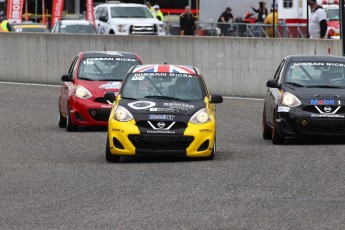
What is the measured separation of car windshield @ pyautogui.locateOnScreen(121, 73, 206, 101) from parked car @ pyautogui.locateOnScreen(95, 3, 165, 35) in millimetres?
26287

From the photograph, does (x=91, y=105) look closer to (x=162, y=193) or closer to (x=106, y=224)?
(x=162, y=193)

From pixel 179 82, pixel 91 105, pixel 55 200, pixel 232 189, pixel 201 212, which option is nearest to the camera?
pixel 201 212

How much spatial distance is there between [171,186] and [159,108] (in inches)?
123

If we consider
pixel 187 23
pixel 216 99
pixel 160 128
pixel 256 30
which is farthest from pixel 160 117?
pixel 187 23

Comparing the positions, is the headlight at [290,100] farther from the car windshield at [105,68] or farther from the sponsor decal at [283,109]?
the car windshield at [105,68]

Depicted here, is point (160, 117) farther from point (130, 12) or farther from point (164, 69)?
point (130, 12)

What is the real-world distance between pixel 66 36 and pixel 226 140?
631 inches

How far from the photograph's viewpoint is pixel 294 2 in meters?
45.8

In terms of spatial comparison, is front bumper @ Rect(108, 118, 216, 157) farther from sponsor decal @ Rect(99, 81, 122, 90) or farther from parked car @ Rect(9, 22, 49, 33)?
parked car @ Rect(9, 22, 49, 33)

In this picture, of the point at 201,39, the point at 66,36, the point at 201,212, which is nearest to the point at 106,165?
the point at 201,212

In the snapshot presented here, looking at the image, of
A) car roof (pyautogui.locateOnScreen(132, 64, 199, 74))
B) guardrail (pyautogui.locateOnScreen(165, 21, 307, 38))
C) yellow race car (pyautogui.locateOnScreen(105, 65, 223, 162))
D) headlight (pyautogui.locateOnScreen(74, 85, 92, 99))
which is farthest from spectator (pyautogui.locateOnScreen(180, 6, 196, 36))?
yellow race car (pyautogui.locateOnScreen(105, 65, 223, 162))

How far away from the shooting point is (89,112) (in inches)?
828

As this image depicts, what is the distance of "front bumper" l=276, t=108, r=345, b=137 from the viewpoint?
18.0 meters

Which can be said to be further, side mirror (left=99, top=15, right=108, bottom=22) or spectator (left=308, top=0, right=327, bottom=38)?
side mirror (left=99, top=15, right=108, bottom=22)
